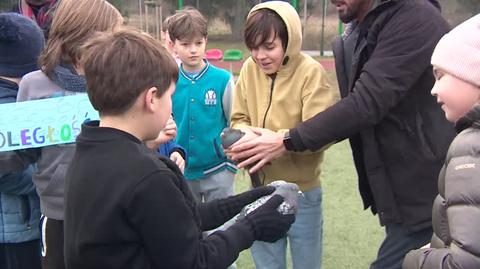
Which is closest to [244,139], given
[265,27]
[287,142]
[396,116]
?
[287,142]

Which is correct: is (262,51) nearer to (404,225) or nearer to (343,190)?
(404,225)

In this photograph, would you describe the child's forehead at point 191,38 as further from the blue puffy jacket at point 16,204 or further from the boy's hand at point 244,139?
the blue puffy jacket at point 16,204

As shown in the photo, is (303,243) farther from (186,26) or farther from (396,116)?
(186,26)

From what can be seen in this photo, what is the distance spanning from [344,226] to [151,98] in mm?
3439

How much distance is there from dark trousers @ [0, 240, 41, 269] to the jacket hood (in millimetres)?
1411

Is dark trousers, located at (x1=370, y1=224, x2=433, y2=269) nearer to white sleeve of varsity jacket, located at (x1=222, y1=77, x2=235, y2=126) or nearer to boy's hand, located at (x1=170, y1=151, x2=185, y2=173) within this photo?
boy's hand, located at (x1=170, y1=151, x2=185, y2=173)

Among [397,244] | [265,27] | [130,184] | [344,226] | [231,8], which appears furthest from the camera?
[231,8]

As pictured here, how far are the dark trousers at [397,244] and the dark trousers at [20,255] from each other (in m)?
1.46

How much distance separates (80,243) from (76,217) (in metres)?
0.07

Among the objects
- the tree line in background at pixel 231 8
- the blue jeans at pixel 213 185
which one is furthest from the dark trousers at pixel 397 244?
the tree line in background at pixel 231 8

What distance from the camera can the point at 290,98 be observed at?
2914 millimetres

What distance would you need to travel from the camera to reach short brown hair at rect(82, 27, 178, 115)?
1691 mm

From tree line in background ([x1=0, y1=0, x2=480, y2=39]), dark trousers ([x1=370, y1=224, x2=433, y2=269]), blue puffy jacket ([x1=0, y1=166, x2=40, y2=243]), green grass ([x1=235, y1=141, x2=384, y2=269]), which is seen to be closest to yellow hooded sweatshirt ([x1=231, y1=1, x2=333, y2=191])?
dark trousers ([x1=370, y1=224, x2=433, y2=269])

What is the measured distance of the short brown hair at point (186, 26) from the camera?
12.5 ft
